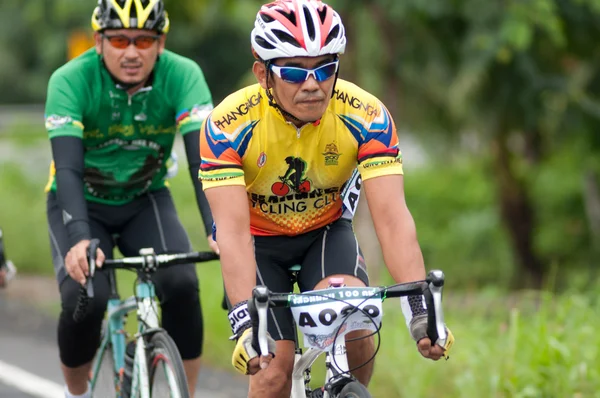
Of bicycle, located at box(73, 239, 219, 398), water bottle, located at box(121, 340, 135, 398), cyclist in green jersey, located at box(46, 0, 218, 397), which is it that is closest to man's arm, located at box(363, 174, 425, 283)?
bicycle, located at box(73, 239, 219, 398)

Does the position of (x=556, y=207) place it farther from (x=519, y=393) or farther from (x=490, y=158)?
(x=519, y=393)

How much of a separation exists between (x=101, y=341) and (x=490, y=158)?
12.9 m

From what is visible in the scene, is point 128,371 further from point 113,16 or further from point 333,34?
point 333,34

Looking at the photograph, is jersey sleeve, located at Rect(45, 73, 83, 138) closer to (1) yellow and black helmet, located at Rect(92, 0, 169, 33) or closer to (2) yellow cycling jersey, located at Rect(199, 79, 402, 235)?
(1) yellow and black helmet, located at Rect(92, 0, 169, 33)

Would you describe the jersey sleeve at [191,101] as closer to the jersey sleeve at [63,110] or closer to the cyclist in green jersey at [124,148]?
the cyclist in green jersey at [124,148]

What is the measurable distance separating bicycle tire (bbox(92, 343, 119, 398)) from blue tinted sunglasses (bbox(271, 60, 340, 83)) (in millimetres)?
2111

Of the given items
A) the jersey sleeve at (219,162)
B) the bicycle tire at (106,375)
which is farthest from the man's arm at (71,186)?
the jersey sleeve at (219,162)

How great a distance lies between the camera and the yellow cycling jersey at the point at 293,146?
423cm

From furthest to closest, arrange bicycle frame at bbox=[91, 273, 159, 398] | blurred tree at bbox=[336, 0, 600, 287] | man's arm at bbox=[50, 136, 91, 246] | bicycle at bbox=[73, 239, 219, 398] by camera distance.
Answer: blurred tree at bbox=[336, 0, 600, 287] → man's arm at bbox=[50, 136, 91, 246] → bicycle frame at bbox=[91, 273, 159, 398] → bicycle at bbox=[73, 239, 219, 398]

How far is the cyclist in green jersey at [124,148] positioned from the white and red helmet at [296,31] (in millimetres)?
1334

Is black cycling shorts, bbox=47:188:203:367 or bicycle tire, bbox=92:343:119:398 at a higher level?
black cycling shorts, bbox=47:188:203:367

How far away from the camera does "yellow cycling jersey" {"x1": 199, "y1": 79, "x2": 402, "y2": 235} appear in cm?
423

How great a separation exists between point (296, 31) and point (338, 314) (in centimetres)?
108

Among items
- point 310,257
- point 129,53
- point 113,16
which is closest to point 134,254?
point 129,53
